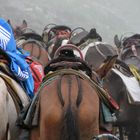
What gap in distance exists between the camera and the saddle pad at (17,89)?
4.61 m

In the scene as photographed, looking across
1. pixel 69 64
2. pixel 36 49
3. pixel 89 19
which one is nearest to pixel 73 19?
pixel 89 19

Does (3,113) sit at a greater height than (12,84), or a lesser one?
lesser

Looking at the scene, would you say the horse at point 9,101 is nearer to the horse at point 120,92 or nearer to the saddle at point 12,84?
the saddle at point 12,84

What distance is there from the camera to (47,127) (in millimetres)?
4035

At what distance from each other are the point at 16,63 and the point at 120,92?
2.16 meters

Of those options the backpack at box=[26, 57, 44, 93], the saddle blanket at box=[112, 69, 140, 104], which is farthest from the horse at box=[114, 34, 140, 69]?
the backpack at box=[26, 57, 44, 93]

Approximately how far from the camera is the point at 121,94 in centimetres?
701

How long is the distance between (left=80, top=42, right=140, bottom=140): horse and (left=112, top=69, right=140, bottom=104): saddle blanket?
51mm

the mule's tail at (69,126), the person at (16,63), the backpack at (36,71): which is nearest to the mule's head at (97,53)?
the backpack at (36,71)

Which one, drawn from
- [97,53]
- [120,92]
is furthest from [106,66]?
[97,53]

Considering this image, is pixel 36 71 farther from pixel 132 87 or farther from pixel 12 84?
pixel 132 87

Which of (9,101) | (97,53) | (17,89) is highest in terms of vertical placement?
(97,53)

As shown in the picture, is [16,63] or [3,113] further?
[16,63]

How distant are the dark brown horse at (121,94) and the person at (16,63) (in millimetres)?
1631
